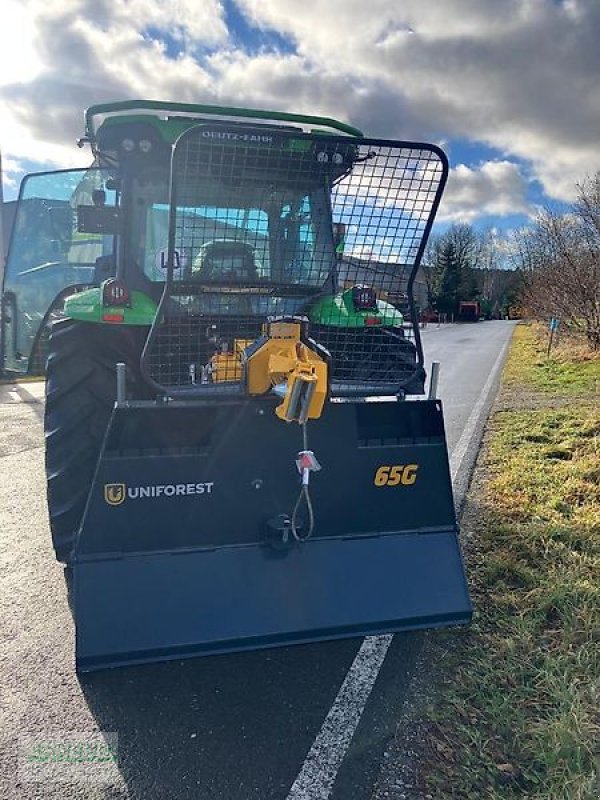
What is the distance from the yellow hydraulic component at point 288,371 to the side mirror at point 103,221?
4.57 ft

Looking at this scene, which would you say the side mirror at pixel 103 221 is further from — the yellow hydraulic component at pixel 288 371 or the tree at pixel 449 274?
the tree at pixel 449 274

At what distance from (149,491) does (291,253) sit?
1.58m

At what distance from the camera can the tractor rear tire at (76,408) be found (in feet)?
11.2

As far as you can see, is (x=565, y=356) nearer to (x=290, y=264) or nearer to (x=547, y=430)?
(x=547, y=430)

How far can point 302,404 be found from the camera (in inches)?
104

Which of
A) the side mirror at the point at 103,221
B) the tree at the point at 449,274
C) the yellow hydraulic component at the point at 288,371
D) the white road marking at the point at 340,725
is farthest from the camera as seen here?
the tree at the point at 449,274

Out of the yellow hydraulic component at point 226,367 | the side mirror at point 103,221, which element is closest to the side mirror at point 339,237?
the yellow hydraulic component at point 226,367

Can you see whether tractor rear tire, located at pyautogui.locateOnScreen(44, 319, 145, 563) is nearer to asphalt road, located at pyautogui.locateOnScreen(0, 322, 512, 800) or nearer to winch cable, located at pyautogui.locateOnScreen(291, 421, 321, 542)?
asphalt road, located at pyautogui.locateOnScreen(0, 322, 512, 800)

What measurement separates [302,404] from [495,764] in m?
1.58

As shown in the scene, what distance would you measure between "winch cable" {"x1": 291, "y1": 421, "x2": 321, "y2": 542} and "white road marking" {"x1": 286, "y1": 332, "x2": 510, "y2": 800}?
678 mm

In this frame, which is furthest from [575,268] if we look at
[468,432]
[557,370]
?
[468,432]

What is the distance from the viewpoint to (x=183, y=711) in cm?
259

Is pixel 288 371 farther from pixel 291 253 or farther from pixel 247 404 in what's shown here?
pixel 291 253

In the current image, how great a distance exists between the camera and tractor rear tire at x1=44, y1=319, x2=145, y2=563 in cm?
341
